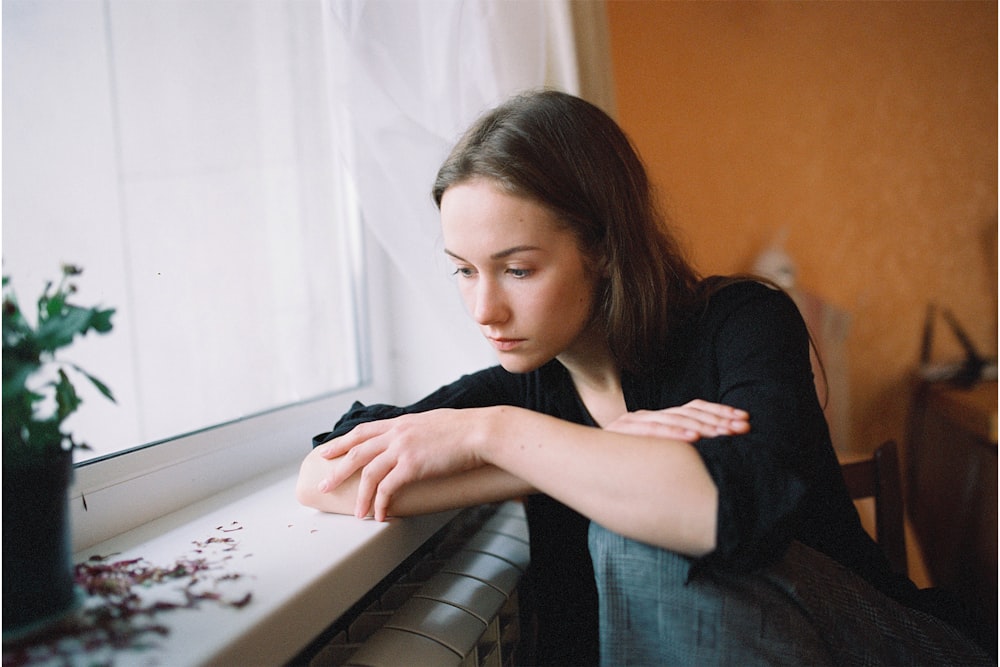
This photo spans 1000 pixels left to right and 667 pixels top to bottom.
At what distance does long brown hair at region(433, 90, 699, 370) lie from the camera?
0.81m

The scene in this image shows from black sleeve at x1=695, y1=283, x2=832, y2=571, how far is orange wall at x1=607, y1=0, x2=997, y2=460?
1.01m

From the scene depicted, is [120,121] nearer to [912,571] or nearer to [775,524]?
[775,524]

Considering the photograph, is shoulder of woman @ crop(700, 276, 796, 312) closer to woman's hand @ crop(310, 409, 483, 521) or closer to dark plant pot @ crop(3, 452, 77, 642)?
woman's hand @ crop(310, 409, 483, 521)

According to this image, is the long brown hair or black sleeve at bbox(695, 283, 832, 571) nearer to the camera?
black sleeve at bbox(695, 283, 832, 571)

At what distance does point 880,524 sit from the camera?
1.25m

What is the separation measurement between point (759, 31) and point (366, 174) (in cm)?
145

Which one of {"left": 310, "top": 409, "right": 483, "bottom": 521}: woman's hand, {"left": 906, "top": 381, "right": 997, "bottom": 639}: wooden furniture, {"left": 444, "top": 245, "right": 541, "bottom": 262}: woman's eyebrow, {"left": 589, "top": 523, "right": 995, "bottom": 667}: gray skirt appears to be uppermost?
{"left": 444, "top": 245, "right": 541, "bottom": 262}: woman's eyebrow

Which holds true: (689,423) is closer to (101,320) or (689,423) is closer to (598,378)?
(598,378)

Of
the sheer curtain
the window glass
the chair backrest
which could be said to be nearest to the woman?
the sheer curtain

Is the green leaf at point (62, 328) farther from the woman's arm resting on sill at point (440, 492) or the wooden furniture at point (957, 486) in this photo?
the wooden furniture at point (957, 486)

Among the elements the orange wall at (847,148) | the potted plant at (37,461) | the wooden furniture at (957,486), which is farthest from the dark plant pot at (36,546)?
the wooden furniture at (957,486)

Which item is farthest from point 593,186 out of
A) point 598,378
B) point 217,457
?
point 217,457

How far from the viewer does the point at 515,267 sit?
0.80m

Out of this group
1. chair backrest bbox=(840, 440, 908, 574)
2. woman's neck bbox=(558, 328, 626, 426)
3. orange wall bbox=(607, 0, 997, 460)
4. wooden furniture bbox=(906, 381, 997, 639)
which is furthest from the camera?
orange wall bbox=(607, 0, 997, 460)
